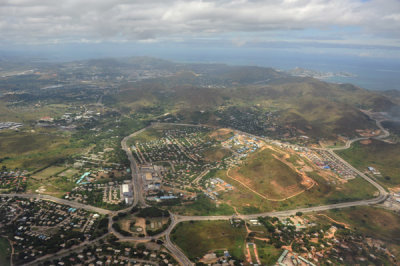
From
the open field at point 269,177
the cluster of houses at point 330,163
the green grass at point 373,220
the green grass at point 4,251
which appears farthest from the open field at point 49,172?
the cluster of houses at point 330,163

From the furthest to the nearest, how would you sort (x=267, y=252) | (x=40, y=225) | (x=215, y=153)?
1. (x=215, y=153)
2. (x=40, y=225)
3. (x=267, y=252)

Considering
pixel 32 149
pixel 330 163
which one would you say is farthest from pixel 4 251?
pixel 330 163

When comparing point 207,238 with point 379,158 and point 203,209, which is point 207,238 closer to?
point 203,209

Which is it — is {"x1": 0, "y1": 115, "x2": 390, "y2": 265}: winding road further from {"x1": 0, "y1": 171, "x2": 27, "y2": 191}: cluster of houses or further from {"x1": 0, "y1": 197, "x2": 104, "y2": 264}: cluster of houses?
{"x1": 0, "y1": 171, "x2": 27, "y2": 191}: cluster of houses

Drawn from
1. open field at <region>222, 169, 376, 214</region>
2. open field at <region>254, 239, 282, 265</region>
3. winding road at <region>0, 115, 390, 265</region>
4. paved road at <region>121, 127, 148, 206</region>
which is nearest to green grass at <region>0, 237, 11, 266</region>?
winding road at <region>0, 115, 390, 265</region>

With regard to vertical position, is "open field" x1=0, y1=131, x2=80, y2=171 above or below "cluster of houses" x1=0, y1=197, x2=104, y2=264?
above

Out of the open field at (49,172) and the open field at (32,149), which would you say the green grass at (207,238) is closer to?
the open field at (49,172)
